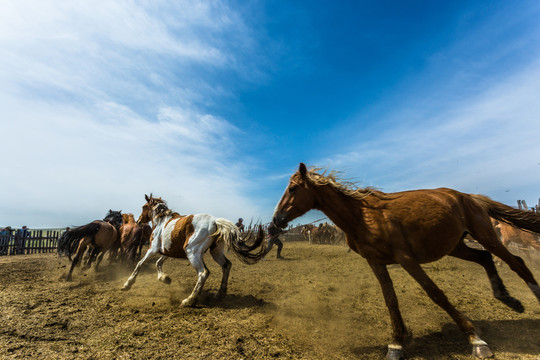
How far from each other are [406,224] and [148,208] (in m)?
6.44

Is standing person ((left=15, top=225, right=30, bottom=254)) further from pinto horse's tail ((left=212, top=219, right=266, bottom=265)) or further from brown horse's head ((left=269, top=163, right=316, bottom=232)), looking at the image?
brown horse's head ((left=269, top=163, right=316, bottom=232))

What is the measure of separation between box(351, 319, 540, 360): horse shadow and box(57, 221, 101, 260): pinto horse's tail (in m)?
8.42

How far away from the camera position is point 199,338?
3.36m

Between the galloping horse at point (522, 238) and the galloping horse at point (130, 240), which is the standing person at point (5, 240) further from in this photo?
the galloping horse at point (522, 238)

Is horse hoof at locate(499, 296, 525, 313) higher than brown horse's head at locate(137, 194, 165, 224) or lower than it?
lower

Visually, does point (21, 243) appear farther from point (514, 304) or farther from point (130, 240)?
point (514, 304)

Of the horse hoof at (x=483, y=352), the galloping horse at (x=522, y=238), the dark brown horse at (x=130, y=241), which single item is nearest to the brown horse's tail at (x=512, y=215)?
the horse hoof at (x=483, y=352)

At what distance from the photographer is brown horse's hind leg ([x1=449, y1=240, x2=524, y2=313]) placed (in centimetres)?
338

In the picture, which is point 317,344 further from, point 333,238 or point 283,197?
point 333,238

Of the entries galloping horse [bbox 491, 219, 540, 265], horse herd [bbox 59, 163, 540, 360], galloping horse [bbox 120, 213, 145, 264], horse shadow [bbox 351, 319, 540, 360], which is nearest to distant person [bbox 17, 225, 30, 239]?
galloping horse [bbox 120, 213, 145, 264]

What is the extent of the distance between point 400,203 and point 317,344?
200 centimetres

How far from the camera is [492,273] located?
3602 millimetres

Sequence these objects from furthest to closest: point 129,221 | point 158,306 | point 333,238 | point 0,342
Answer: point 333,238
point 129,221
point 158,306
point 0,342

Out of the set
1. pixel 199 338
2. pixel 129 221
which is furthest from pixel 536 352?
pixel 129 221
